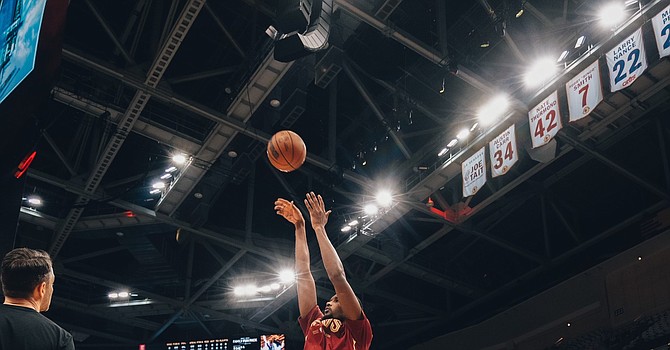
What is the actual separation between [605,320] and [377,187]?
5.61 metres

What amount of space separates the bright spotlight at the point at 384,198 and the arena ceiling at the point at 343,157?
0.49 ft

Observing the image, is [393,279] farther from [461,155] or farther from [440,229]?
[461,155]

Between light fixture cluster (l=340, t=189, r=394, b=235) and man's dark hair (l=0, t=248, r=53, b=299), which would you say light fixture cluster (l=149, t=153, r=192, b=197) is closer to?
light fixture cluster (l=340, t=189, r=394, b=235)

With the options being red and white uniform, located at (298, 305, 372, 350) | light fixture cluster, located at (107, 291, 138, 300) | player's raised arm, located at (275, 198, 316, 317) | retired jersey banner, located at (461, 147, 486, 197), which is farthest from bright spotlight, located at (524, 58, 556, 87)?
light fixture cluster, located at (107, 291, 138, 300)

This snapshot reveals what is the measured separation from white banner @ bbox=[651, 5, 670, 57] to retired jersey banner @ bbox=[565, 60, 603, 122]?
101cm

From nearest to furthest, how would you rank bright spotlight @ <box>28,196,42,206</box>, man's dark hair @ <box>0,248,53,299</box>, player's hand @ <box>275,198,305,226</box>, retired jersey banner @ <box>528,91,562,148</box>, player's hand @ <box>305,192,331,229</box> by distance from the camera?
1. man's dark hair @ <box>0,248,53,299</box>
2. player's hand @ <box>305,192,331,229</box>
3. player's hand @ <box>275,198,305,226</box>
4. retired jersey banner @ <box>528,91,562,148</box>
5. bright spotlight @ <box>28,196,42,206</box>

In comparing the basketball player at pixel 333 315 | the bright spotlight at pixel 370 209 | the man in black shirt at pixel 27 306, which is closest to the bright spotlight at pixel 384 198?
the bright spotlight at pixel 370 209

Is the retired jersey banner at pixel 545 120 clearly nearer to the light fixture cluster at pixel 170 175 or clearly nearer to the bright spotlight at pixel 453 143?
the bright spotlight at pixel 453 143

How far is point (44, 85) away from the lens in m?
4.66

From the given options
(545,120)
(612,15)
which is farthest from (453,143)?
(612,15)

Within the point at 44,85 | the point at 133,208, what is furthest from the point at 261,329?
the point at 44,85

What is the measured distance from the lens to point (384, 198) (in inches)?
568

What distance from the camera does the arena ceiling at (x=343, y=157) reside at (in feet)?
39.7

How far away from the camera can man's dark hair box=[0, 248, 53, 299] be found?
3.06m
